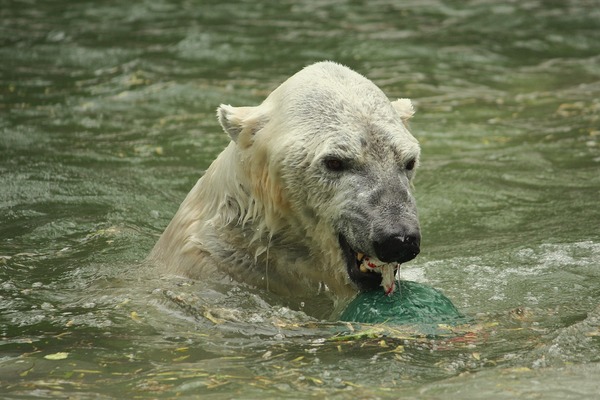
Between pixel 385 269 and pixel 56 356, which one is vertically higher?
pixel 385 269

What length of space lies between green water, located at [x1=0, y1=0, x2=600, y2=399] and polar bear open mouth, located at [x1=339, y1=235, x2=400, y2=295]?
0.90 ft

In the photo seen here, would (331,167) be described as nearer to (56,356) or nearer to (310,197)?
(310,197)

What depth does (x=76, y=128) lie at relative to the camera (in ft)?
33.8

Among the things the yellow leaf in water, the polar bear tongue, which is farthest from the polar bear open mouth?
the yellow leaf in water

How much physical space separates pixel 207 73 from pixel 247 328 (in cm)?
744

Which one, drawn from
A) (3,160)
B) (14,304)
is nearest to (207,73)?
(3,160)

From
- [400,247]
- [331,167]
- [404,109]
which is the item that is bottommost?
[400,247]

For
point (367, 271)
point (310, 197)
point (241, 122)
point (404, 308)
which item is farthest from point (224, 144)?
point (404, 308)

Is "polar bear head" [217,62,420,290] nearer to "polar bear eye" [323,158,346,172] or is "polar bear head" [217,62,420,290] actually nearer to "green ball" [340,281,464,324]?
"polar bear eye" [323,158,346,172]

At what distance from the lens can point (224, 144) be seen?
9.83 m

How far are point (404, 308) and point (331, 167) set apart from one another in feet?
2.64

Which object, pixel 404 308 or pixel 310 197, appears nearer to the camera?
pixel 404 308

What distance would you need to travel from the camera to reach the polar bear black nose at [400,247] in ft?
15.5

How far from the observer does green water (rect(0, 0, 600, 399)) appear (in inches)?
187
